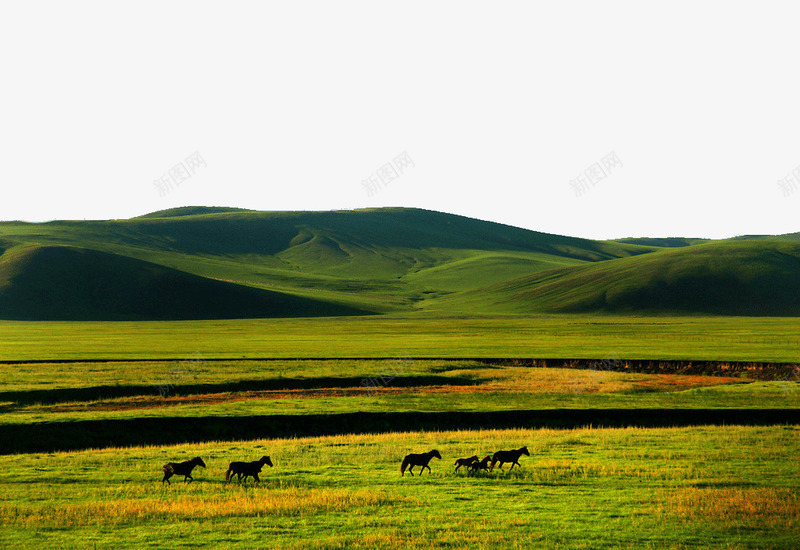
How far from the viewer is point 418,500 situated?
698 inches

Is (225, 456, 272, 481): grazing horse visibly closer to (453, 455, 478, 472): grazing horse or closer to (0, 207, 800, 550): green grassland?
(0, 207, 800, 550): green grassland

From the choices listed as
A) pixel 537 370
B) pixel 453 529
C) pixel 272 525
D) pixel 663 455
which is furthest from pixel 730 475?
pixel 537 370

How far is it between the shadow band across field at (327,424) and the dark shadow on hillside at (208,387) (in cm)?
983

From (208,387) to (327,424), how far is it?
1503 centimetres

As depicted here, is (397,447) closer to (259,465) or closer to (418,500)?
(259,465)

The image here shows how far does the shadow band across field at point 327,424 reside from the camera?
31.5m

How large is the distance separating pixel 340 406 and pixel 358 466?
1498cm

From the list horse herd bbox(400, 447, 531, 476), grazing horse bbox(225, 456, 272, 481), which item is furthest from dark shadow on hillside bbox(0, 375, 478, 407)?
horse herd bbox(400, 447, 531, 476)

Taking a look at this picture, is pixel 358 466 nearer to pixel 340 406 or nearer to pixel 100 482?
pixel 100 482

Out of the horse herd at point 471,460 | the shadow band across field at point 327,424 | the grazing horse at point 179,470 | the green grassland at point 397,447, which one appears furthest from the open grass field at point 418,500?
the shadow band across field at point 327,424

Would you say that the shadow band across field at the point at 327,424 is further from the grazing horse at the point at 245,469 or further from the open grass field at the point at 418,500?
the grazing horse at the point at 245,469

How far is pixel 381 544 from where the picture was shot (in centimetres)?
1404

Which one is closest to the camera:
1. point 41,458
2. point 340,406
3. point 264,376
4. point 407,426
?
point 41,458

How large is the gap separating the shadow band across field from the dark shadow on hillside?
983 cm
